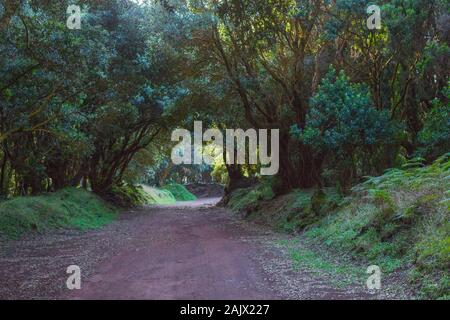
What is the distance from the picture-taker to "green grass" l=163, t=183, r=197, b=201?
2158 inches

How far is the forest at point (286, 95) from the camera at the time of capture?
1097cm

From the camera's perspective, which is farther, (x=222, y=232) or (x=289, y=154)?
(x=289, y=154)

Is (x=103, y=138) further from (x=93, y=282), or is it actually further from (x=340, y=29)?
(x=93, y=282)

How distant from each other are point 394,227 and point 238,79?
34.5 feet

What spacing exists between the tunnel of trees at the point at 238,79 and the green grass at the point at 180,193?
28434 mm

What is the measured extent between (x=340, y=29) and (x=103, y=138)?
14.6 meters

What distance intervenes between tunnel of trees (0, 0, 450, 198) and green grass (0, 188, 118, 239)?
7.47 ft

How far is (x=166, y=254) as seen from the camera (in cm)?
1127

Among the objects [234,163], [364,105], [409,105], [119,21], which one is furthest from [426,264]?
[234,163]
